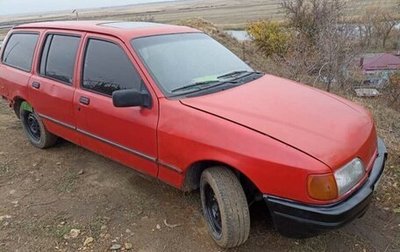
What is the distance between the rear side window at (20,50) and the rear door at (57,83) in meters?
0.26

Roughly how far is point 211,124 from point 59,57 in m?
2.25

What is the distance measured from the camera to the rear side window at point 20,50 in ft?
15.6

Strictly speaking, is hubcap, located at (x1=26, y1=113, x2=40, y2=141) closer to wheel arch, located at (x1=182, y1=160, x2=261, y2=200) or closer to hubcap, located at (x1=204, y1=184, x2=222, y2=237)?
wheel arch, located at (x1=182, y1=160, x2=261, y2=200)

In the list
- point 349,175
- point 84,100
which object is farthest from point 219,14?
point 349,175

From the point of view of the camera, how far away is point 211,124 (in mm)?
2902

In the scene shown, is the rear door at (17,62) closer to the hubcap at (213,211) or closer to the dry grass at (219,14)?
the hubcap at (213,211)

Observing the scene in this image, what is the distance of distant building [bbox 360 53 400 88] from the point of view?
20248 mm

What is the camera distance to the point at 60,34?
4.36 m

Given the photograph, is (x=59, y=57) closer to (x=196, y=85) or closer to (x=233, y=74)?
(x=196, y=85)

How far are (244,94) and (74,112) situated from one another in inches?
72.2

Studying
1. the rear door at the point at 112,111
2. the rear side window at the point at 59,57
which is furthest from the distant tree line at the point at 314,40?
the rear door at the point at 112,111

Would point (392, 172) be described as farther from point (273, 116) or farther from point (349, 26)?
point (349, 26)

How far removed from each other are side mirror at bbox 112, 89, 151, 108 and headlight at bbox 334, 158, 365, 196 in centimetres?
159

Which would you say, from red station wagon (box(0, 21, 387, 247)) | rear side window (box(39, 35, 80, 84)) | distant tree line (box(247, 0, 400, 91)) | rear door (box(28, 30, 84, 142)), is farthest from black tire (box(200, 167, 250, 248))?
distant tree line (box(247, 0, 400, 91))
